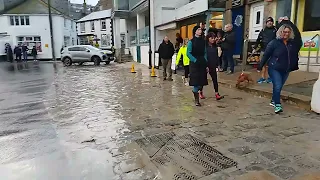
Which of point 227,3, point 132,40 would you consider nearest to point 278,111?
point 227,3

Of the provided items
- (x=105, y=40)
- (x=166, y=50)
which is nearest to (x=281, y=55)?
(x=166, y=50)

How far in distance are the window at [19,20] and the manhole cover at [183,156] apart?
108ft

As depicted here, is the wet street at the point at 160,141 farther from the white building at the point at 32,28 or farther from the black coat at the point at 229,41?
the white building at the point at 32,28

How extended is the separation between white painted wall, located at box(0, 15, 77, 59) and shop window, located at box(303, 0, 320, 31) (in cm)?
2927

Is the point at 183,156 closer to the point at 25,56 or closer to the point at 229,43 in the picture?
the point at 229,43

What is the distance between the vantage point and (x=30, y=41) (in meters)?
32.1

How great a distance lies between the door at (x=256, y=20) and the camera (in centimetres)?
1109

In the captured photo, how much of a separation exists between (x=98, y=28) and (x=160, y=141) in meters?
41.4

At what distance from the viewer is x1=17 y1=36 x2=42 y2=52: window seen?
31.9 m

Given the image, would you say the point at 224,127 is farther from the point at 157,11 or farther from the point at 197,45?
the point at 157,11

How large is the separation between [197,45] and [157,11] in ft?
40.8

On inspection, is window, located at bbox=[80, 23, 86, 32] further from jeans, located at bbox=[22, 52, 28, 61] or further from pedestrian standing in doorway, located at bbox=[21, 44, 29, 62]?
jeans, located at bbox=[22, 52, 28, 61]

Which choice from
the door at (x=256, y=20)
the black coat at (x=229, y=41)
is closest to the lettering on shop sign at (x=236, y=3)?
the door at (x=256, y=20)

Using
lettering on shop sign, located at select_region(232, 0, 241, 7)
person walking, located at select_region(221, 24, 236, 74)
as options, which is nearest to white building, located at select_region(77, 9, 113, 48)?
lettering on shop sign, located at select_region(232, 0, 241, 7)
